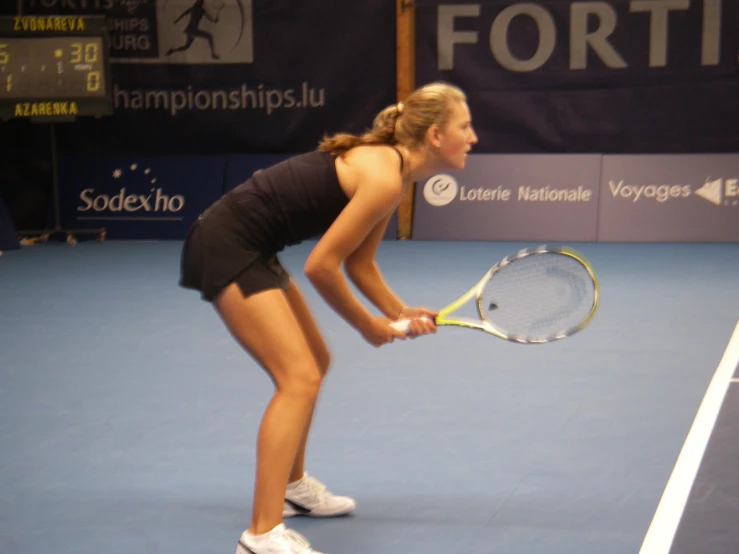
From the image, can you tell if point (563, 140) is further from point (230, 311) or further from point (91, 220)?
point (230, 311)

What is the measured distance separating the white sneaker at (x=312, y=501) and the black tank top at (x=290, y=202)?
811 mm

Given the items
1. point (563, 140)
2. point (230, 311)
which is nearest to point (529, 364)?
point (230, 311)

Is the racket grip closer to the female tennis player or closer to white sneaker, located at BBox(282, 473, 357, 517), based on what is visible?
the female tennis player

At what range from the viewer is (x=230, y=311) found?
9.92 feet

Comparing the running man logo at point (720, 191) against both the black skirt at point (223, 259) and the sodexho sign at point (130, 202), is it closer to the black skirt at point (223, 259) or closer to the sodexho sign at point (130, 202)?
the sodexho sign at point (130, 202)

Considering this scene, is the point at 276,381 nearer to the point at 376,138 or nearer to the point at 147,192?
the point at 376,138

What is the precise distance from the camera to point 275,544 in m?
2.92

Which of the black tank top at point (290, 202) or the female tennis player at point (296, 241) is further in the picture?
the black tank top at point (290, 202)

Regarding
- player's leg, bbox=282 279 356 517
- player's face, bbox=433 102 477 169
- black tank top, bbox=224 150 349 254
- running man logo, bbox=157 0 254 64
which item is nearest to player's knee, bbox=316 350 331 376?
player's leg, bbox=282 279 356 517

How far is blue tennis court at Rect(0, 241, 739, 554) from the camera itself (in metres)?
3.37

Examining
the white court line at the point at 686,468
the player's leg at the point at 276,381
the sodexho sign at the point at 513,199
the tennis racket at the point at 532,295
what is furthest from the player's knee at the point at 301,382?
the sodexho sign at the point at 513,199

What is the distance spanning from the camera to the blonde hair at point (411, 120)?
118 inches

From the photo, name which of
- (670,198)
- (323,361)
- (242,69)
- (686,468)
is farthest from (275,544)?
(242,69)

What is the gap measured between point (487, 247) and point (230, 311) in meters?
6.90
